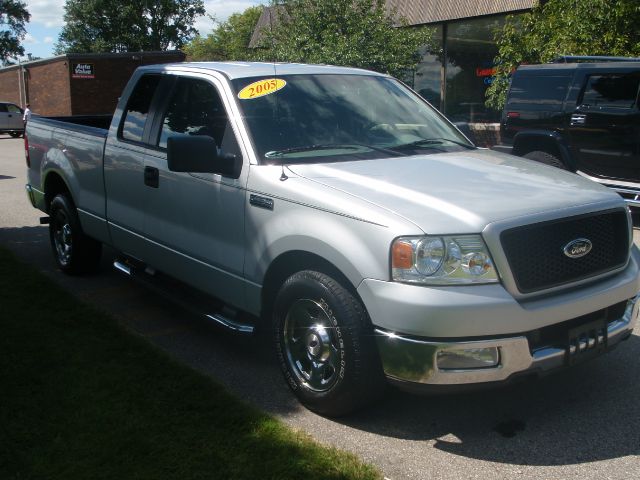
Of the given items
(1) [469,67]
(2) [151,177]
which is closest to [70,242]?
(2) [151,177]

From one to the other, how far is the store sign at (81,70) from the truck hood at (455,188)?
37.0 meters

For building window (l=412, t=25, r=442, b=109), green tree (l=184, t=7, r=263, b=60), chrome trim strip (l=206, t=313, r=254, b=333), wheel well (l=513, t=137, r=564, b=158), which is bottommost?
chrome trim strip (l=206, t=313, r=254, b=333)

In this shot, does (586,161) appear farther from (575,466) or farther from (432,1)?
(432,1)

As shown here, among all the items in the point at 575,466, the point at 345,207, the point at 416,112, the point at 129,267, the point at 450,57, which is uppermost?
the point at 450,57

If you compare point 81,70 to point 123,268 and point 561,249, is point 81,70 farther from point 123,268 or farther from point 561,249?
point 561,249

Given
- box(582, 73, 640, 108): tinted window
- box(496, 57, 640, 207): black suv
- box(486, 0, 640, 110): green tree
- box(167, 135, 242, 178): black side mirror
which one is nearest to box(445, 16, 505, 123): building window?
box(486, 0, 640, 110): green tree

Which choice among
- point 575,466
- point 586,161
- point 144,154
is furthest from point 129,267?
point 586,161

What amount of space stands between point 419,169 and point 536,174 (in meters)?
0.74

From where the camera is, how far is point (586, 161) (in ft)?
31.9

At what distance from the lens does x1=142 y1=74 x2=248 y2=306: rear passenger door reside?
4.51 m

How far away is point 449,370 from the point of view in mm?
3498

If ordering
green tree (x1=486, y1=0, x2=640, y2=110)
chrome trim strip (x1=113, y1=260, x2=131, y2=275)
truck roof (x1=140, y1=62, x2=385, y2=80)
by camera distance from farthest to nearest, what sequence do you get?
green tree (x1=486, y1=0, x2=640, y2=110) → chrome trim strip (x1=113, y1=260, x2=131, y2=275) → truck roof (x1=140, y1=62, x2=385, y2=80)

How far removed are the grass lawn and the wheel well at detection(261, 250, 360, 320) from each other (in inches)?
23.9

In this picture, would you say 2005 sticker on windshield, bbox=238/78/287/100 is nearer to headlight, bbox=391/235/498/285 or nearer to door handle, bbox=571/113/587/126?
headlight, bbox=391/235/498/285
